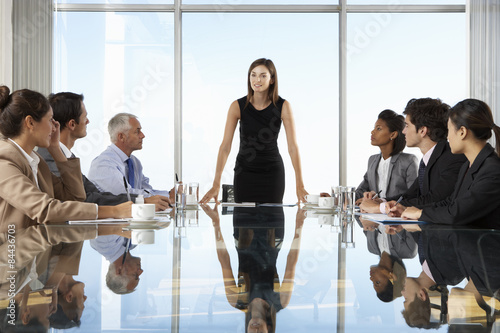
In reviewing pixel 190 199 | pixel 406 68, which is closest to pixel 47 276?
pixel 190 199

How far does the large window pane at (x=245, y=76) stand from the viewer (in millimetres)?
5957

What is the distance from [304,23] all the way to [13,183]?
4784 millimetres

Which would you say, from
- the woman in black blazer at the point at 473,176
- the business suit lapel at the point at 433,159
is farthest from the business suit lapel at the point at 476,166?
the business suit lapel at the point at 433,159

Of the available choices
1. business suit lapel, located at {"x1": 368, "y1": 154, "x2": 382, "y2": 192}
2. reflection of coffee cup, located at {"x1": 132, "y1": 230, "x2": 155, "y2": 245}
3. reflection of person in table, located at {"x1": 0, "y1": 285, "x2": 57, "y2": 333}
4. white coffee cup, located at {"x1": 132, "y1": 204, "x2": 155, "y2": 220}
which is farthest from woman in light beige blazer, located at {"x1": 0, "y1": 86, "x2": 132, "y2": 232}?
business suit lapel, located at {"x1": 368, "y1": 154, "x2": 382, "y2": 192}

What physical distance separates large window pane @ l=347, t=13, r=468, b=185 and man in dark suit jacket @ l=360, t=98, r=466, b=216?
287 cm

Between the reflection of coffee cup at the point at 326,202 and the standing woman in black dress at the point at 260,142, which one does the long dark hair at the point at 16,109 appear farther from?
the standing woman in black dress at the point at 260,142

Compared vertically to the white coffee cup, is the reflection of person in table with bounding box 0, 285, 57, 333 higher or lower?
lower

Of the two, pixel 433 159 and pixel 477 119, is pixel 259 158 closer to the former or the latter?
pixel 433 159

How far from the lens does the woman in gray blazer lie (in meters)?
3.70

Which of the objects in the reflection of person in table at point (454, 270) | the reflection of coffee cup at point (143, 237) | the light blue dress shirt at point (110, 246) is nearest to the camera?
the reflection of person in table at point (454, 270)

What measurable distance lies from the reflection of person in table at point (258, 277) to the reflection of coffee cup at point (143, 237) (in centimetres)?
19

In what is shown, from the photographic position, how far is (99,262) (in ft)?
3.49

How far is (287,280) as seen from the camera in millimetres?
872

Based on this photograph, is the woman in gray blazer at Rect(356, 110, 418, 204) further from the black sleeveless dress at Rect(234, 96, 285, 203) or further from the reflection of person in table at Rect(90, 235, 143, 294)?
the reflection of person in table at Rect(90, 235, 143, 294)
